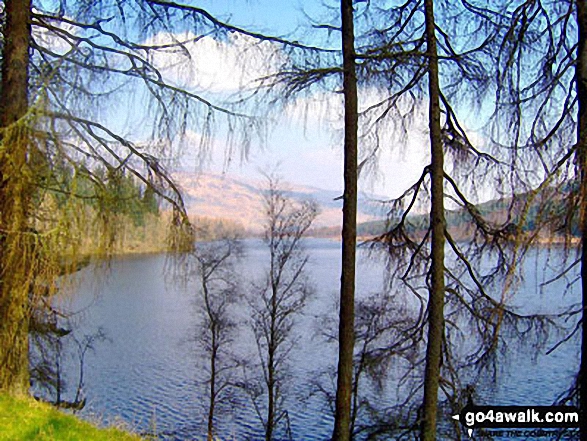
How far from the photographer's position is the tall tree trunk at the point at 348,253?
5.46 meters

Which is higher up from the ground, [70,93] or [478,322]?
[70,93]

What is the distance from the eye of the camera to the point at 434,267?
19.1 ft

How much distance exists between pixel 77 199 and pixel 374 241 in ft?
11.1

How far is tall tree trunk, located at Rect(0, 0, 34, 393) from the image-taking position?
4.36m

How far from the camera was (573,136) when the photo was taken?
441 cm

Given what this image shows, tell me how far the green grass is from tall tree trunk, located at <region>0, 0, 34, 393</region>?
463mm

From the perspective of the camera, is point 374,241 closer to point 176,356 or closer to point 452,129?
point 452,129

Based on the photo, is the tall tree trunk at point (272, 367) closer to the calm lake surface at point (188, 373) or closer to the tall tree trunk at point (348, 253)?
the calm lake surface at point (188, 373)

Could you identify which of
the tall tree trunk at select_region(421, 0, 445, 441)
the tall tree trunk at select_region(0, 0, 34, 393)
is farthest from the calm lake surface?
the tall tree trunk at select_region(0, 0, 34, 393)

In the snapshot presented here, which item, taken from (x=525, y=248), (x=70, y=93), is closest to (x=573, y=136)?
(x=525, y=248)

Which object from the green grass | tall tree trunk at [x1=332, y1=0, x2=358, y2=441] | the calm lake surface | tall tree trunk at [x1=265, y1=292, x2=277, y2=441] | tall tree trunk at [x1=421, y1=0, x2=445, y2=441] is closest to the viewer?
the green grass

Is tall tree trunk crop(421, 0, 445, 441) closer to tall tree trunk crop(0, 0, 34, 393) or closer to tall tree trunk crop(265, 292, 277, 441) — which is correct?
tall tree trunk crop(0, 0, 34, 393)

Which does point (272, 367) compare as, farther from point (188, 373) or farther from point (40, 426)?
point (40, 426)

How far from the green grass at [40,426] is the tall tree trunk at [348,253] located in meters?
2.02
